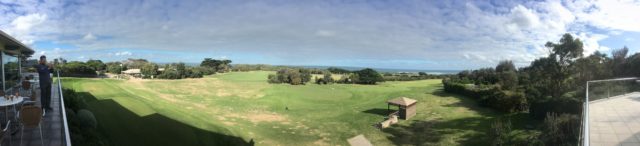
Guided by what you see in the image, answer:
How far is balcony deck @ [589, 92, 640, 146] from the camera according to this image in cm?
789

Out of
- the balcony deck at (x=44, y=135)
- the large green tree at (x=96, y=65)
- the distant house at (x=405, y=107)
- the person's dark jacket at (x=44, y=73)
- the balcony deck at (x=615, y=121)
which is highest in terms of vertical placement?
the large green tree at (x=96, y=65)

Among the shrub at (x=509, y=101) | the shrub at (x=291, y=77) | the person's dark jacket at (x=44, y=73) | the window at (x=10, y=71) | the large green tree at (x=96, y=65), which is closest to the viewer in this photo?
the person's dark jacket at (x=44, y=73)

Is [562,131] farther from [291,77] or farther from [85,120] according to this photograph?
[291,77]

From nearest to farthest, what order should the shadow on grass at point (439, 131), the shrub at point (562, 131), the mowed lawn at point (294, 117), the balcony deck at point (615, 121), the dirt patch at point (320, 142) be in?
the balcony deck at point (615, 121) < the shrub at point (562, 131) < the shadow on grass at point (439, 131) < the mowed lawn at point (294, 117) < the dirt patch at point (320, 142)

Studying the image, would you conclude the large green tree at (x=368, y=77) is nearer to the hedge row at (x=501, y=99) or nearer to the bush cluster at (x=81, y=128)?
the hedge row at (x=501, y=99)

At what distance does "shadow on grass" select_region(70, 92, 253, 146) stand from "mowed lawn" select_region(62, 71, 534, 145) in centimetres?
4

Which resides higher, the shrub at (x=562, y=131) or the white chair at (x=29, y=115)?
the white chair at (x=29, y=115)

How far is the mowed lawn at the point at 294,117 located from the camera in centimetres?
1559

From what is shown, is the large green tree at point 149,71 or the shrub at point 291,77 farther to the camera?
the large green tree at point 149,71

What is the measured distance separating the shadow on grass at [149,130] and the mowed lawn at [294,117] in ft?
0.15

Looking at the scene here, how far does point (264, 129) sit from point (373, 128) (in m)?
6.00

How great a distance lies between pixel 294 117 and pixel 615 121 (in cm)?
1641

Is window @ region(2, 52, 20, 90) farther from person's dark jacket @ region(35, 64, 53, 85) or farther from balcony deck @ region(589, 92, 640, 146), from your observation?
balcony deck @ region(589, 92, 640, 146)

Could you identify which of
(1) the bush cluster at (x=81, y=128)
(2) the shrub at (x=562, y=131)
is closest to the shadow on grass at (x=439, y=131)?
(2) the shrub at (x=562, y=131)
